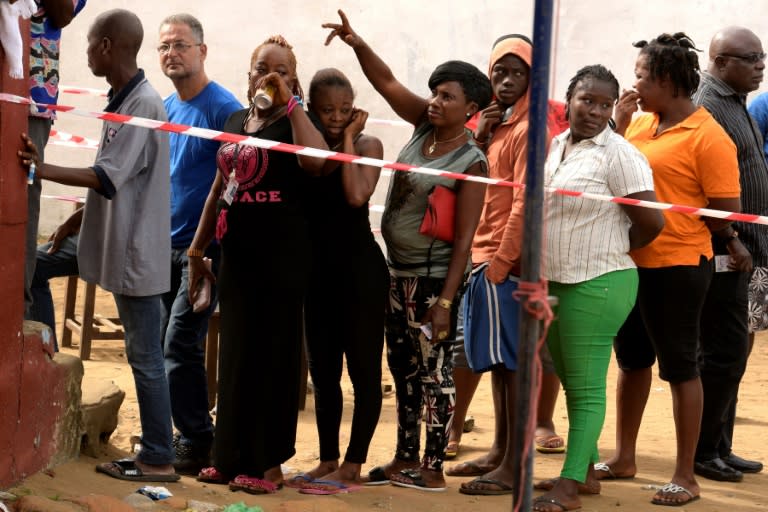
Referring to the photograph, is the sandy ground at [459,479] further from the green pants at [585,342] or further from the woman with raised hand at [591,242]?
the woman with raised hand at [591,242]

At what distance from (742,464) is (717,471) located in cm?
30

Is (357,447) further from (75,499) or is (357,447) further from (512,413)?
(75,499)

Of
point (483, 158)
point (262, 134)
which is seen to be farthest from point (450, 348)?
point (262, 134)

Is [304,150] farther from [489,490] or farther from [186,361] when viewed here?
[489,490]

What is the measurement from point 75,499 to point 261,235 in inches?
51.4

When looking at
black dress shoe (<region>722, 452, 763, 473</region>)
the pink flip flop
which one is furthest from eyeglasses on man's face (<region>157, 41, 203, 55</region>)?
black dress shoe (<region>722, 452, 763, 473</region>)

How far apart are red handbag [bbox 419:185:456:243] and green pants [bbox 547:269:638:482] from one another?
1.73 feet

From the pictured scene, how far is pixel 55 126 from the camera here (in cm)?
1226

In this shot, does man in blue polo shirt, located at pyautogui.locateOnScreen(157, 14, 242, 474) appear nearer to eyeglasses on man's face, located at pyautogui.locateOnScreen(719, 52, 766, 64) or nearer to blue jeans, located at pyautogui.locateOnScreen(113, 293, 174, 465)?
blue jeans, located at pyautogui.locateOnScreen(113, 293, 174, 465)

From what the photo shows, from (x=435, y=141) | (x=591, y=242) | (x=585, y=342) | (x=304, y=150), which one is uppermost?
(x=435, y=141)

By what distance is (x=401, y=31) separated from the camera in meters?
11.9

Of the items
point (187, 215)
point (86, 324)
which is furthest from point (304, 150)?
point (86, 324)

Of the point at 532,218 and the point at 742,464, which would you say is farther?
the point at 742,464

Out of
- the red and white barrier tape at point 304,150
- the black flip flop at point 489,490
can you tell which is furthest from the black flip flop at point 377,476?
the red and white barrier tape at point 304,150
